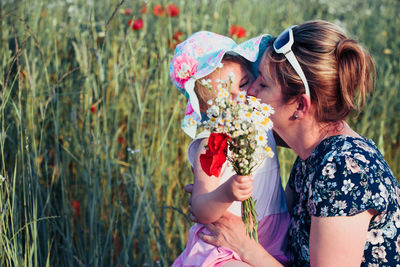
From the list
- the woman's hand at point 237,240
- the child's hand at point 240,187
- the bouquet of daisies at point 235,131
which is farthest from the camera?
the woman's hand at point 237,240

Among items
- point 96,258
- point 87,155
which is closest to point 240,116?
point 96,258

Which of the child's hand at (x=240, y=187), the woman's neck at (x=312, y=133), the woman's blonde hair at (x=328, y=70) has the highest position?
the woman's blonde hair at (x=328, y=70)

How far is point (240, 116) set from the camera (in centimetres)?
120

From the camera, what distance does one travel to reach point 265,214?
182 cm

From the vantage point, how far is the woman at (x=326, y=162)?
1.42 metres

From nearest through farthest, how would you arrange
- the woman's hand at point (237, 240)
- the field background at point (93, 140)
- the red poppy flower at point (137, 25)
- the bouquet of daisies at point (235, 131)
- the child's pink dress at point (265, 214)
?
the bouquet of daisies at point (235, 131) → the woman's hand at point (237, 240) → the child's pink dress at point (265, 214) → the field background at point (93, 140) → the red poppy flower at point (137, 25)

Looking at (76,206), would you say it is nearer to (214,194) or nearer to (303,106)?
(214,194)

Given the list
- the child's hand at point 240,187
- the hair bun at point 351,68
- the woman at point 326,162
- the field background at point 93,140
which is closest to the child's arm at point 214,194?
the child's hand at point 240,187

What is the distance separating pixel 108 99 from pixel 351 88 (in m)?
1.56

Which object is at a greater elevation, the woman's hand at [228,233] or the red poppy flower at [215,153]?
the red poppy flower at [215,153]

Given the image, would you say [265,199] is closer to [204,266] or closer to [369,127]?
[204,266]

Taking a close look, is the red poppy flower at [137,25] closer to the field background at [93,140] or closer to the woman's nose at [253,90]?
the field background at [93,140]

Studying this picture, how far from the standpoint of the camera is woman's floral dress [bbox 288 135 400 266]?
4.65ft

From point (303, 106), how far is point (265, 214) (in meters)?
0.45
